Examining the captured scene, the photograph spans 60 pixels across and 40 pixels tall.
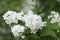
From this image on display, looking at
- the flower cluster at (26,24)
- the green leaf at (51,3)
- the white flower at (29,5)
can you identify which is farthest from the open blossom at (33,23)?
the white flower at (29,5)

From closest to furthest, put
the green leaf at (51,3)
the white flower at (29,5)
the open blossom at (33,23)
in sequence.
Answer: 1. the open blossom at (33,23)
2. the green leaf at (51,3)
3. the white flower at (29,5)

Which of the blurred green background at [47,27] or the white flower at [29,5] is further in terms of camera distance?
the white flower at [29,5]

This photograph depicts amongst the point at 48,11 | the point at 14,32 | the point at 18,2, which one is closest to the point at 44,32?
the point at 14,32

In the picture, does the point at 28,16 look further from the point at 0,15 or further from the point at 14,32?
the point at 0,15

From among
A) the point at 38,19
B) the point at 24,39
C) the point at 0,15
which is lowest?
the point at 24,39

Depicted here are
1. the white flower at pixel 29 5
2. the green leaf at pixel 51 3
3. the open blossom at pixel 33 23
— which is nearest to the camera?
the open blossom at pixel 33 23

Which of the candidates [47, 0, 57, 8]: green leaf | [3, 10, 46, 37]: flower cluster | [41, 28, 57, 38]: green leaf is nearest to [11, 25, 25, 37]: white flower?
[3, 10, 46, 37]: flower cluster

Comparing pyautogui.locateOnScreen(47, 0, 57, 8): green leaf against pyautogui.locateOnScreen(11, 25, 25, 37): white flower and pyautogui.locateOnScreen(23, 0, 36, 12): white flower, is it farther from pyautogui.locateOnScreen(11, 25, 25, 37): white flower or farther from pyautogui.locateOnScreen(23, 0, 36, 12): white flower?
pyautogui.locateOnScreen(11, 25, 25, 37): white flower

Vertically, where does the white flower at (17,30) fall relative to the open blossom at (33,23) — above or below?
below

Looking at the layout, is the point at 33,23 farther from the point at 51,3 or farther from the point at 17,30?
the point at 51,3

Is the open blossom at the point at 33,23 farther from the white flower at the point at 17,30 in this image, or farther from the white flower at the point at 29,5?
the white flower at the point at 29,5

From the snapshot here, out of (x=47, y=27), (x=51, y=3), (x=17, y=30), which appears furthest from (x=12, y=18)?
(x=51, y=3)
